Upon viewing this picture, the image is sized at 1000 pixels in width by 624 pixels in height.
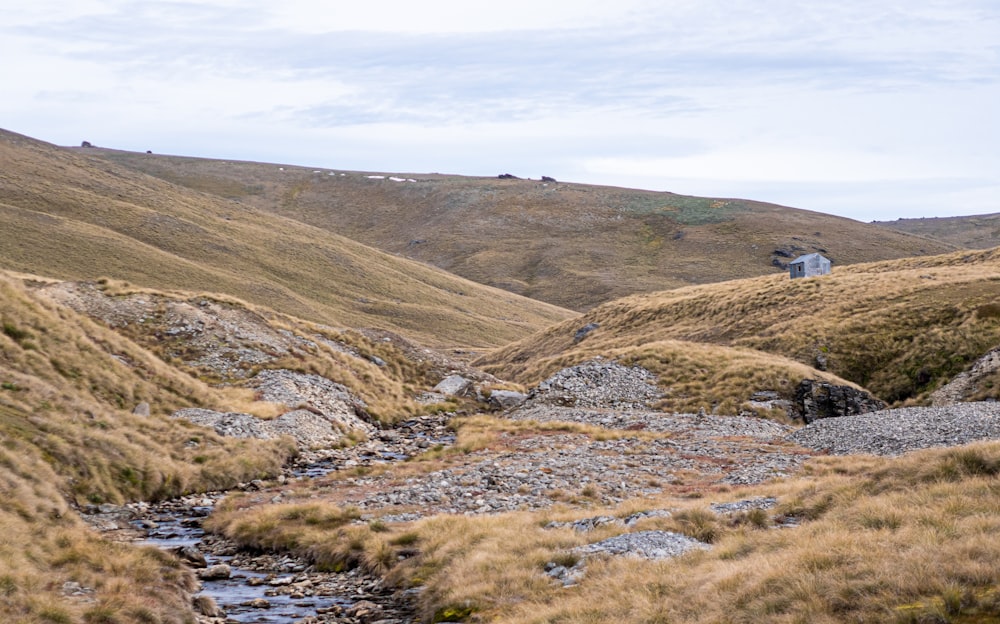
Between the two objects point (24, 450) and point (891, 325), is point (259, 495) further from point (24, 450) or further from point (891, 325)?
point (891, 325)

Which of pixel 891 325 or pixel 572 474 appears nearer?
pixel 572 474

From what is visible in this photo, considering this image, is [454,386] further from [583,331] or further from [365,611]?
[365,611]

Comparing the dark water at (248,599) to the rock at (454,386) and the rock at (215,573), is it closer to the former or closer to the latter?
the rock at (215,573)

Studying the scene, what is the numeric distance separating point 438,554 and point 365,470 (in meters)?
13.5

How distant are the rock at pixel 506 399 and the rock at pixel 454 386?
1899 millimetres

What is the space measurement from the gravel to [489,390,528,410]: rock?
1934 centimetres

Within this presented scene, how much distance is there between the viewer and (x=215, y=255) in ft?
347

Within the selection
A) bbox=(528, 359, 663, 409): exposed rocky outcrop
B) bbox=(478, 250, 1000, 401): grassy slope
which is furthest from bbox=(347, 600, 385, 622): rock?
bbox=(478, 250, 1000, 401): grassy slope

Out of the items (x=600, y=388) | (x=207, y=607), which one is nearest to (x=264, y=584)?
(x=207, y=607)

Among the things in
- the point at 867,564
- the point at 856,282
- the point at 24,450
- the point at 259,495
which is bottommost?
the point at 259,495

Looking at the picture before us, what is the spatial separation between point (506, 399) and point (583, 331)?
29087mm

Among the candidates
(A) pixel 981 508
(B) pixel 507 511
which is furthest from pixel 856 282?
(A) pixel 981 508

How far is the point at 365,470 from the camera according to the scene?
104ft

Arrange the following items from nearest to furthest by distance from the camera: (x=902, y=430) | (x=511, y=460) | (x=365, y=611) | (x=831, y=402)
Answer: (x=365, y=611), (x=511, y=460), (x=902, y=430), (x=831, y=402)
